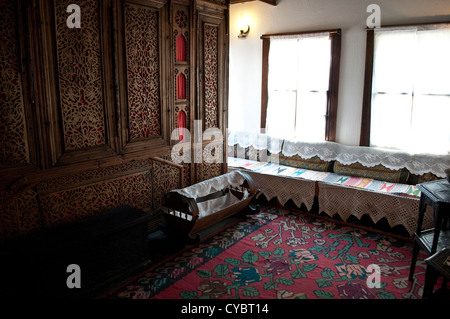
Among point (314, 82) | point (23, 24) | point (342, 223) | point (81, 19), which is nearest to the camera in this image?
point (23, 24)

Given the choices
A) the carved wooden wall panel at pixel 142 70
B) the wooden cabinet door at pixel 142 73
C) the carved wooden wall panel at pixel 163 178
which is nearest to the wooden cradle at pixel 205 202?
the carved wooden wall panel at pixel 163 178

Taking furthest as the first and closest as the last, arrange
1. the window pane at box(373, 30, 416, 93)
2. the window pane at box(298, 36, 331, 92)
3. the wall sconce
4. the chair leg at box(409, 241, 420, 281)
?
the wall sconce < the window pane at box(298, 36, 331, 92) < the window pane at box(373, 30, 416, 93) < the chair leg at box(409, 241, 420, 281)

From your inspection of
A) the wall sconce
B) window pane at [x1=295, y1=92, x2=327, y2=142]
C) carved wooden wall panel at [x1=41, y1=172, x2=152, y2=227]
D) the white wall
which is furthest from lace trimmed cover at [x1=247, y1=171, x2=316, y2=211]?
the wall sconce

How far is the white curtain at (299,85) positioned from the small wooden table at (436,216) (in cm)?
235

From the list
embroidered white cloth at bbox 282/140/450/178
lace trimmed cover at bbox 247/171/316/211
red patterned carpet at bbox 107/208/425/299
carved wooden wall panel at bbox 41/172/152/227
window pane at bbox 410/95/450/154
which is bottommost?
red patterned carpet at bbox 107/208/425/299

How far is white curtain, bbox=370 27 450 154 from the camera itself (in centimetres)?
440

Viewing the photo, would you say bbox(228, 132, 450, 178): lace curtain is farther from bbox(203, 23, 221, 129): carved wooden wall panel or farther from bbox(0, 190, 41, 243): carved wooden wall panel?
bbox(0, 190, 41, 243): carved wooden wall panel

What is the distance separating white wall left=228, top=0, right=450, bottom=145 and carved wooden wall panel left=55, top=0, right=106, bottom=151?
120 inches

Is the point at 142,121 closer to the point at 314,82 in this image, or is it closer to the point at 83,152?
the point at 83,152

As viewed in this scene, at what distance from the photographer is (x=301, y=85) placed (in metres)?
5.43

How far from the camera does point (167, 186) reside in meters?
4.20

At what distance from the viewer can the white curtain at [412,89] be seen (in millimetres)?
4402

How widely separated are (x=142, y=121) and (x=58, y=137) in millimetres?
913
